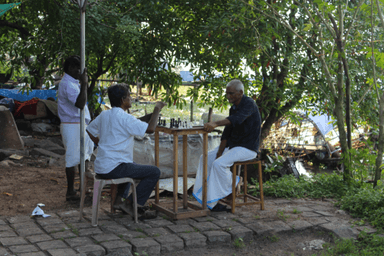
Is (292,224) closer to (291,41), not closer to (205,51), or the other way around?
(205,51)

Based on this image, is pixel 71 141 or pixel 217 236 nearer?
pixel 217 236

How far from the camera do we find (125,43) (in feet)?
19.0

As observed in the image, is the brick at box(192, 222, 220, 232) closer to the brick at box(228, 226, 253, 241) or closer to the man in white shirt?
the brick at box(228, 226, 253, 241)

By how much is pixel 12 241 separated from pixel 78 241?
0.58 m

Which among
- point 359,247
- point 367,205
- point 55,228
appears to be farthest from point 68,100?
point 367,205

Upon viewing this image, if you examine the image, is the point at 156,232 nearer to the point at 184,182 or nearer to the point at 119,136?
the point at 184,182

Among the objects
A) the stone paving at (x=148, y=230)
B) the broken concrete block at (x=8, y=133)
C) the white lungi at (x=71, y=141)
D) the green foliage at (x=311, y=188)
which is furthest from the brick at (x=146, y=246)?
the broken concrete block at (x=8, y=133)

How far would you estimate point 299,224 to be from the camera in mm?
4402

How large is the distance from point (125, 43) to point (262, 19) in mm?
2094

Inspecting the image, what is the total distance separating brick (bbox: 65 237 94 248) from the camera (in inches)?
136

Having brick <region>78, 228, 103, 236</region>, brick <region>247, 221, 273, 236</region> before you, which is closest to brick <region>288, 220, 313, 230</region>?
brick <region>247, 221, 273, 236</region>

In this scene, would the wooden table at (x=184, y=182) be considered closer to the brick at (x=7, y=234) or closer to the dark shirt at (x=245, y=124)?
the dark shirt at (x=245, y=124)

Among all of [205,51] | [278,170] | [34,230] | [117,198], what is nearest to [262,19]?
[205,51]

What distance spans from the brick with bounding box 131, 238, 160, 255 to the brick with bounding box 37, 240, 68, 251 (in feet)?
1.99
